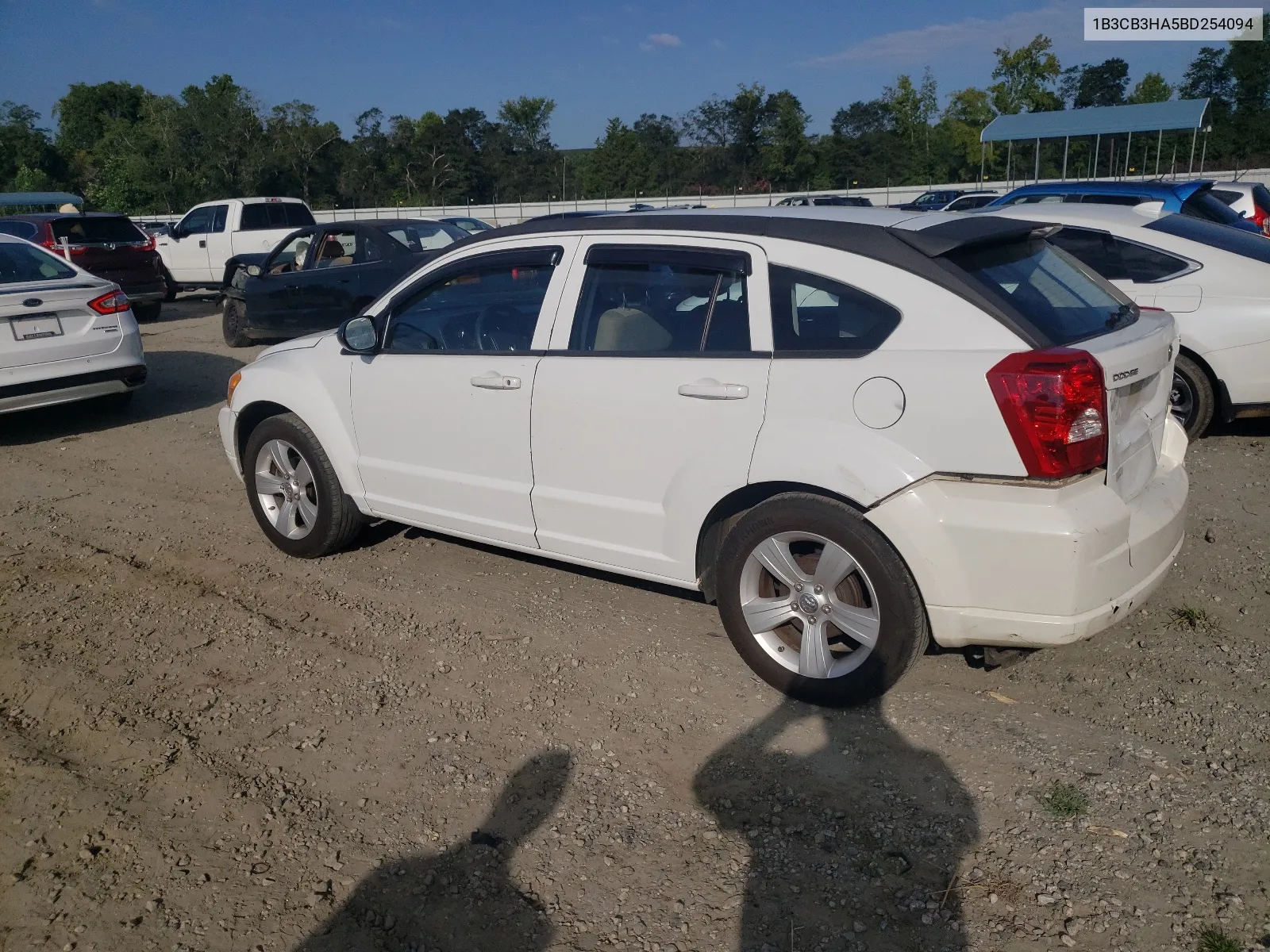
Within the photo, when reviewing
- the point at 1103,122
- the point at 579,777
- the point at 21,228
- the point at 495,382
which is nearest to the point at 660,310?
the point at 495,382

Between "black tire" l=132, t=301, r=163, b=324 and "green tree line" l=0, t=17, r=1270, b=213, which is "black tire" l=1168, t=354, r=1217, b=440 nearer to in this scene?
"black tire" l=132, t=301, r=163, b=324

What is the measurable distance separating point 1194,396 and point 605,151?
58.9 meters

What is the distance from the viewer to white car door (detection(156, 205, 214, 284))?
19922mm

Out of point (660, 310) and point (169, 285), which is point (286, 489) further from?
point (169, 285)

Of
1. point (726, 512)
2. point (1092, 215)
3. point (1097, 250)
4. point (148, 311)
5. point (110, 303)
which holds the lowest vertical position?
point (148, 311)

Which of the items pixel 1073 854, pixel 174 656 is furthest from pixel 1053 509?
pixel 174 656

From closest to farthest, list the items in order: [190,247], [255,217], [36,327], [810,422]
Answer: [810,422] → [36,327] → [255,217] → [190,247]

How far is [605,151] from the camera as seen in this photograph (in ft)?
205

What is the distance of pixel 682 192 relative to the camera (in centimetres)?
5903

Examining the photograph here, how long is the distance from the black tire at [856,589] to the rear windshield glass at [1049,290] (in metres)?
0.95

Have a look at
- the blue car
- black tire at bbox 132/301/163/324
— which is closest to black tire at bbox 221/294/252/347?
black tire at bbox 132/301/163/324

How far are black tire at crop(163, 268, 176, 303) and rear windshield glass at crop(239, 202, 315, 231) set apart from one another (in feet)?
5.35

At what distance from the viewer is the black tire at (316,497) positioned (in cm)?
545

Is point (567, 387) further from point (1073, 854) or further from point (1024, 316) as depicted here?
point (1073, 854)
